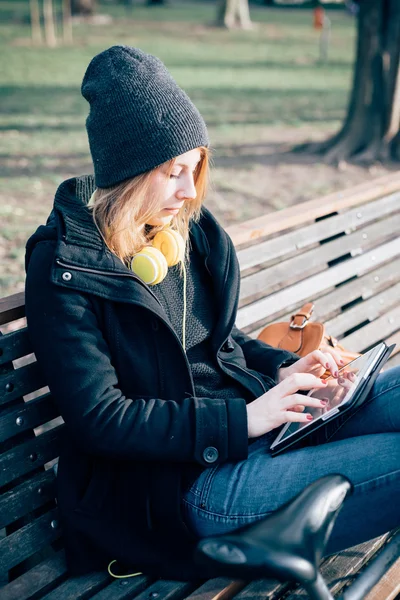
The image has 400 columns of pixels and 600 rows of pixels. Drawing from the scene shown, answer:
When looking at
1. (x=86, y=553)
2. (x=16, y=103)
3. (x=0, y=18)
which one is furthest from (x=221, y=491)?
(x=0, y=18)

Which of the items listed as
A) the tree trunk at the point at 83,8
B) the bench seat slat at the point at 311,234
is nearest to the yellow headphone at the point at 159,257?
the bench seat slat at the point at 311,234

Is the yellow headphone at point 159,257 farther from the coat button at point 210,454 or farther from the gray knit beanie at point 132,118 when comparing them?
the coat button at point 210,454

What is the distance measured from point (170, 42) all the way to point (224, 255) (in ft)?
73.5

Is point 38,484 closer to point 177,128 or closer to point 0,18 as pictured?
point 177,128

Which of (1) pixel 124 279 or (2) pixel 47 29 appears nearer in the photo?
(1) pixel 124 279

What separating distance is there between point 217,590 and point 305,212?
1.80 m

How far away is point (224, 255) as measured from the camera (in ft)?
8.46

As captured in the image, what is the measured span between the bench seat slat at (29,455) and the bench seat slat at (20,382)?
15 cm

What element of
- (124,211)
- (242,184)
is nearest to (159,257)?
(124,211)

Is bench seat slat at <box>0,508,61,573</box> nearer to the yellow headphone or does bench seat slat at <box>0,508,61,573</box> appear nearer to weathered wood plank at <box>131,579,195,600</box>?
weathered wood plank at <box>131,579,195,600</box>

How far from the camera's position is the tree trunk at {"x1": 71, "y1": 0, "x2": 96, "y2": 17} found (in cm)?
2942

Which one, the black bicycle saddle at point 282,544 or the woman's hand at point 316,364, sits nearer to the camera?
the black bicycle saddle at point 282,544

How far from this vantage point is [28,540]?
2.25 meters

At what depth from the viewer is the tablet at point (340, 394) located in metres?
2.11
